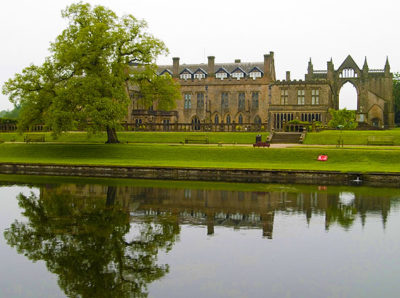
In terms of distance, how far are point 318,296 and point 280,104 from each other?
65.9 m

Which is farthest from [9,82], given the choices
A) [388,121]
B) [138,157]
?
[388,121]

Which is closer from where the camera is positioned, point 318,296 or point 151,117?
point 318,296

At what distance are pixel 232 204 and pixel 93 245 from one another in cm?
933

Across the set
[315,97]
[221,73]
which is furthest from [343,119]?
[221,73]

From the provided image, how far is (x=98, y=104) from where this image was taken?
4497 cm

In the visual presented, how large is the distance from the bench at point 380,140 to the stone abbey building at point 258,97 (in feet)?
67.8

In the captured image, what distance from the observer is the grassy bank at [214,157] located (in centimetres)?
3794

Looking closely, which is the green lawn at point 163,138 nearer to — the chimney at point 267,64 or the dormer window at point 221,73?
the chimney at point 267,64

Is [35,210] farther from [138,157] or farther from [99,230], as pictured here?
[138,157]

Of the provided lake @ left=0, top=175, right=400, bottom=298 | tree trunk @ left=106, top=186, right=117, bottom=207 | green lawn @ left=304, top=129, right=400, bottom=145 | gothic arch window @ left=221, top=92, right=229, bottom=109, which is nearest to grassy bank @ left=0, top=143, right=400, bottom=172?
tree trunk @ left=106, top=186, right=117, bottom=207

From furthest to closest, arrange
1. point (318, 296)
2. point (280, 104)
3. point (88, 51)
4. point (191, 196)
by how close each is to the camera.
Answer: point (280, 104) → point (88, 51) → point (191, 196) → point (318, 296)

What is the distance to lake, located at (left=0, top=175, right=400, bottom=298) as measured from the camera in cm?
1239

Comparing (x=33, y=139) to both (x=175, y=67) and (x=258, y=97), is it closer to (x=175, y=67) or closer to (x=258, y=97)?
(x=175, y=67)

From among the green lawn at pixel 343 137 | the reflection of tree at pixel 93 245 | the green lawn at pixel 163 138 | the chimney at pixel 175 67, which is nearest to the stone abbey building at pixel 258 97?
the chimney at pixel 175 67
